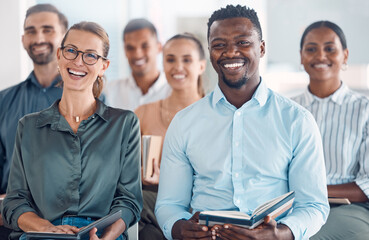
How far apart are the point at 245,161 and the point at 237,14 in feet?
2.03

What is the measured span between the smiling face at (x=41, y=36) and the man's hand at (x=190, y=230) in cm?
158

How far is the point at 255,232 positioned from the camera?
1.69 m

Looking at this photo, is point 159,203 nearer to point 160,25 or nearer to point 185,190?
point 185,190

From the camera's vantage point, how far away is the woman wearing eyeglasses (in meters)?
2.05

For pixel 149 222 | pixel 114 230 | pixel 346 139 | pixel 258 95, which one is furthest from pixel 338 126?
pixel 114 230

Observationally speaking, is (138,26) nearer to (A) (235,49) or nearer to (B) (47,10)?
(B) (47,10)

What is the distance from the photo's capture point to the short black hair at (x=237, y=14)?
2.05 m

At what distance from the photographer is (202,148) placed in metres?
2.05

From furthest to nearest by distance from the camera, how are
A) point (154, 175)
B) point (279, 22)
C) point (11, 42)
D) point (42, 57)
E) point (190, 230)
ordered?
1. point (279, 22)
2. point (11, 42)
3. point (42, 57)
4. point (154, 175)
5. point (190, 230)

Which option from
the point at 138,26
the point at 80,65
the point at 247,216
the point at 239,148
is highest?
the point at 138,26

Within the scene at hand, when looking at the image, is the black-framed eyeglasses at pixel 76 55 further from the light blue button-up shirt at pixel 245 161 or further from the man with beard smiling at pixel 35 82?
the man with beard smiling at pixel 35 82

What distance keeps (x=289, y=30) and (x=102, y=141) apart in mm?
4008

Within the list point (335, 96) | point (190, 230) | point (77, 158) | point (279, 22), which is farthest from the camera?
point (279, 22)

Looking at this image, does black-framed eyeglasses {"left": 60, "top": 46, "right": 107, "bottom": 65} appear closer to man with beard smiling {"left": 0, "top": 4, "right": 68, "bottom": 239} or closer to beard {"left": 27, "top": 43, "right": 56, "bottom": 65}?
man with beard smiling {"left": 0, "top": 4, "right": 68, "bottom": 239}
